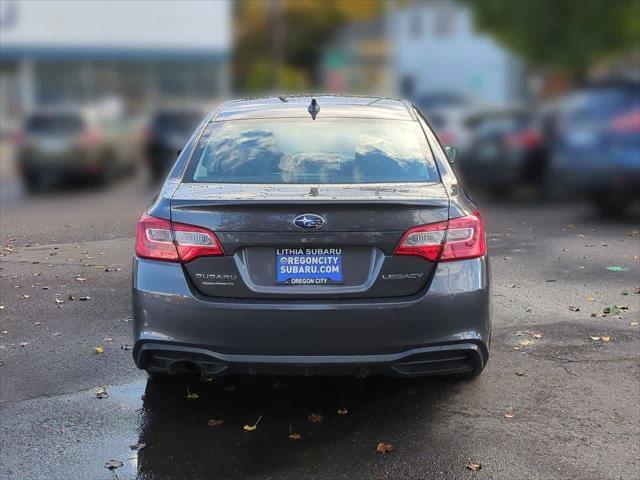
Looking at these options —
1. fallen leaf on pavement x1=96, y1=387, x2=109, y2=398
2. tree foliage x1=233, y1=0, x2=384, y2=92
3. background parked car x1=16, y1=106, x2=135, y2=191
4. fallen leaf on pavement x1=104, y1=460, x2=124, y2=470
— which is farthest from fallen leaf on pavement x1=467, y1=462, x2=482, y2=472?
tree foliage x1=233, y1=0, x2=384, y2=92

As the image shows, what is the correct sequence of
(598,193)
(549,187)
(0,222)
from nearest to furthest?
(0,222), (598,193), (549,187)

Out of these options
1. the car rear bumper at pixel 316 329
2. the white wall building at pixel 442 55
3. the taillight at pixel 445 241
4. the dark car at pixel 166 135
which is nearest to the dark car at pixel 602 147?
the taillight at pixel 445 241

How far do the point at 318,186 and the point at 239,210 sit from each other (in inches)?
18.2

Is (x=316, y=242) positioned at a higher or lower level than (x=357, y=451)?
higher

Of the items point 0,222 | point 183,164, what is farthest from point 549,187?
point 183,164

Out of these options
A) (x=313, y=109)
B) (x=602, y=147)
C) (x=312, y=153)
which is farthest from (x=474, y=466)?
(x=602, y=147)

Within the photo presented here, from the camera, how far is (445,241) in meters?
4.57

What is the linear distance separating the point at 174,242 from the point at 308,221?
2.16 feet

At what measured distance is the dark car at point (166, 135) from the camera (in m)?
18.9

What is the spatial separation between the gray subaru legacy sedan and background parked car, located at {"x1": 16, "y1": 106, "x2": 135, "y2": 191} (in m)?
11.8

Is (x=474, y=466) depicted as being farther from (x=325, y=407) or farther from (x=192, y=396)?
(x=192, y=396)

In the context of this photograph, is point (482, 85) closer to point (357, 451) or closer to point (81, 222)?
point (81, 222)

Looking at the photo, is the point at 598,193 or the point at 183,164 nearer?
the point at 183,164

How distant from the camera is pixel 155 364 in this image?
4.73m
